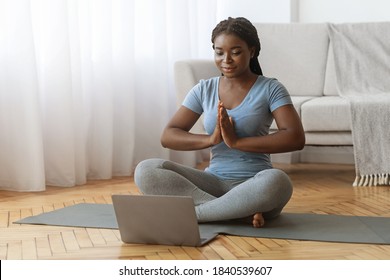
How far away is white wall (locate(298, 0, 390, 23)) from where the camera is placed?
4.88m

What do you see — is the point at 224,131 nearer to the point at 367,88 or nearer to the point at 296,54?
the point at 367,88

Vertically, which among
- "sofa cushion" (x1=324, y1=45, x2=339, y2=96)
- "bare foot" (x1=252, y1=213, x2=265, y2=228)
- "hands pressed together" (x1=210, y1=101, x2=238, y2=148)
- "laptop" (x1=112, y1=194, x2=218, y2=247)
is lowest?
"bare foot" (x1=252, y1=213, x2=265, y2=228)

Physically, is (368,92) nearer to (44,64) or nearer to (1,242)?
(44,64)

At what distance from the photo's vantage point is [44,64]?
406cm

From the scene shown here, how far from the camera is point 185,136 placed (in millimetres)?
2959

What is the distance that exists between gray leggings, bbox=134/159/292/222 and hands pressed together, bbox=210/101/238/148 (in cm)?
14

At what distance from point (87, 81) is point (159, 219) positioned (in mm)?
1885

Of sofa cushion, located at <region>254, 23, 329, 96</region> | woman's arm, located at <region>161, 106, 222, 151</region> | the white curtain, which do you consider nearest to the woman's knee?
woman's arm, located at <region>161, 106, 222, 151</region>

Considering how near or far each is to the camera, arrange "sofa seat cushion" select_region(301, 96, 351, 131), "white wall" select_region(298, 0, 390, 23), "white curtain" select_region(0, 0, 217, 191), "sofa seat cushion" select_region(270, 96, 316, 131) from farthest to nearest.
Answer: "white wall" select_region(298, 0, 390, 23), "sofa seat cushion" select_region(270, 96, 316, 131), "sofa seat cushion" select_region(301, 96, 351, 131), "white curtain" select_region(0, 0, 217, 191)

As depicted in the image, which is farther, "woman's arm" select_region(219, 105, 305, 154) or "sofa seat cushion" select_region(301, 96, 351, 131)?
"sofa seat cushion" select_region(301, 96, 351, 131)

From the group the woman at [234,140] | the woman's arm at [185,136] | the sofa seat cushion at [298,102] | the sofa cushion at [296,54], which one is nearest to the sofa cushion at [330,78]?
the sofa cushion at [296,54]

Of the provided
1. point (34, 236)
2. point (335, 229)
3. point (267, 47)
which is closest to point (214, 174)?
point (335, 229)

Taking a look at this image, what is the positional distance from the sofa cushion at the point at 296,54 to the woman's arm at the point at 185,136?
164 centimetres

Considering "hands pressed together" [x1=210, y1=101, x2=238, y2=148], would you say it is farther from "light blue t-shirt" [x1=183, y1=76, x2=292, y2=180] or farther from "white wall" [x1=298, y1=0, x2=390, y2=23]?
"white wall" [x1=298, y1=0, x2=390, y2=23]
